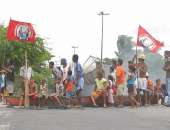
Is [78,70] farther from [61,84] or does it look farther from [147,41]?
[147,41]

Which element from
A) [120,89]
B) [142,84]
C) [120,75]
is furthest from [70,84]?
[142,84]

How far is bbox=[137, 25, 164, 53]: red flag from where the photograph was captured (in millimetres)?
25344

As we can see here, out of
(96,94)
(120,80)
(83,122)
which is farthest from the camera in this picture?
(120,80)

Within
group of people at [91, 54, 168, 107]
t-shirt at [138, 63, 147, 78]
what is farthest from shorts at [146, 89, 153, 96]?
t-shirt at [138, 63, 147, 78]

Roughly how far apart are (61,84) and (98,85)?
1.21m

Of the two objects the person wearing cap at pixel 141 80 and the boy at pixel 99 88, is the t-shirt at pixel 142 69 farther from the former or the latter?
the boy at pixel 99 88

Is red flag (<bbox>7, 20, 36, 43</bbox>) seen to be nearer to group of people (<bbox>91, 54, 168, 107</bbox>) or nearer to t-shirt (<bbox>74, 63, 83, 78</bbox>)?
t-shirt (<bbox>74, 63, 83, 78</bbox>)

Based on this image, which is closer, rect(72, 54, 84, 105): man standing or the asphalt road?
the asphalt road

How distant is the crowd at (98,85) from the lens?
70.2 feet

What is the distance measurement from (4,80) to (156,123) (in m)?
14.4

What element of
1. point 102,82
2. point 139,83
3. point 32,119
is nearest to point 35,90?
point 102,82

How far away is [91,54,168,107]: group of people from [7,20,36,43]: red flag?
2688mm

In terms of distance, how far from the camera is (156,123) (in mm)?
15070

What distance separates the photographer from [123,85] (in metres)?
23.1
